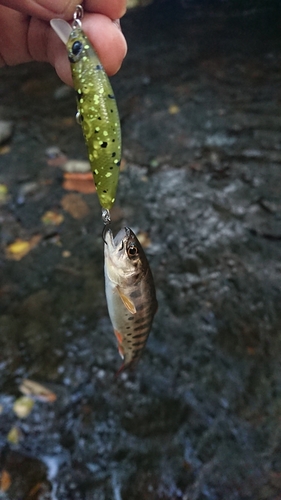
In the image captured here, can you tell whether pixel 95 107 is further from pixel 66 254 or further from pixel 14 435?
pixel 66 254

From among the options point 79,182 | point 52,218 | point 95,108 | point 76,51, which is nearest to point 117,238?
point 95,108

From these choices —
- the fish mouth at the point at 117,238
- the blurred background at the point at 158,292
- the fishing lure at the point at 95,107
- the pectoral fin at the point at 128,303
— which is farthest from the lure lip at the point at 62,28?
the blurred background at the point at 158,292

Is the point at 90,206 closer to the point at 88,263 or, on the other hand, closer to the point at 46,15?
the point at 88,263

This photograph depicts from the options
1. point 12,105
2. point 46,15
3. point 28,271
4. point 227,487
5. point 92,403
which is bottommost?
point 227,487

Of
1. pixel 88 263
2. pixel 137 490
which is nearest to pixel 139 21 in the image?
pixel 88 263

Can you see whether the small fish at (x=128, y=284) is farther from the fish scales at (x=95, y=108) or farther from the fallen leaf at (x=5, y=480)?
the fallen leaf at (x=5, y=480)

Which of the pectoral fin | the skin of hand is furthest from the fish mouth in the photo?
the skin of hand
